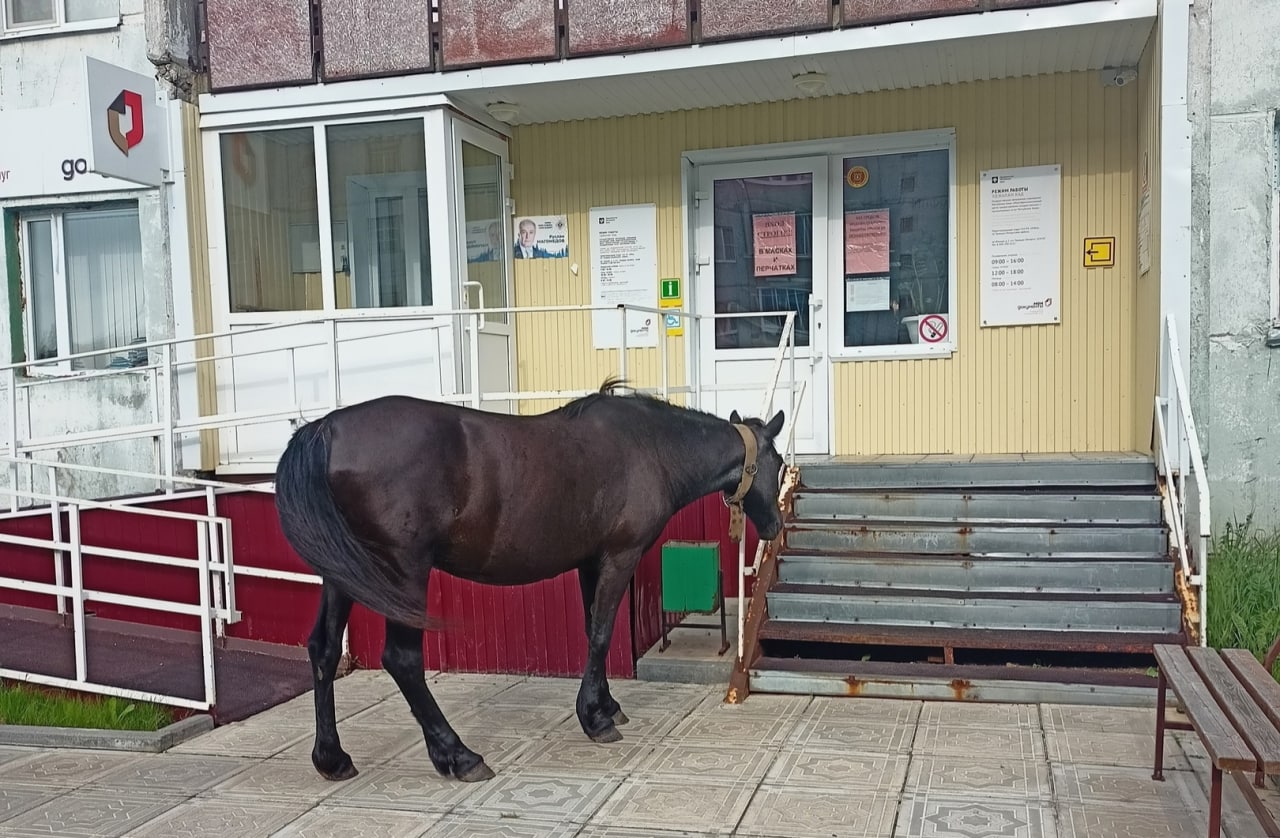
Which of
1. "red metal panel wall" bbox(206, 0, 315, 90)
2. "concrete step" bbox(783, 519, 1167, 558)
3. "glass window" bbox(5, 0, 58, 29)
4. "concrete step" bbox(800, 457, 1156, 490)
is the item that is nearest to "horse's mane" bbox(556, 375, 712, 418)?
"concrete step" bbox(783, 519, 1167, 558)

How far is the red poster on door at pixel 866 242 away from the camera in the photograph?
827cm

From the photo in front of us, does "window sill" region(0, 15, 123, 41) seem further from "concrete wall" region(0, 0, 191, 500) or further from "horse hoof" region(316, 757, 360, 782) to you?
"horse hoof" region(316, 757, 360, 782)

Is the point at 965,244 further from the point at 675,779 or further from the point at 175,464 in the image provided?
the point at 175,464

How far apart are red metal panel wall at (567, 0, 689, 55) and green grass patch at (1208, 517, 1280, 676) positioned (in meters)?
4.74

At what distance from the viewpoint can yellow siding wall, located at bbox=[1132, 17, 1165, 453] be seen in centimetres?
636

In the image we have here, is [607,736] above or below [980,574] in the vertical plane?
below

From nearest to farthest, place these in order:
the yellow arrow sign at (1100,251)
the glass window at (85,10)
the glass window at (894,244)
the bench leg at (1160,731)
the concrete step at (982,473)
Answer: the bench leg at (1160,731) < the concrete step at (982,473) < the yellow arrow sign at (1100,251) < the glass window at (894,244) < the glass window at (85,10)

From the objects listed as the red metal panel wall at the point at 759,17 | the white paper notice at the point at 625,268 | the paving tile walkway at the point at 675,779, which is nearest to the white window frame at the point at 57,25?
the white paper notice at the point at 625,268

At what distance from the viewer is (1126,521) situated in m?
6.11

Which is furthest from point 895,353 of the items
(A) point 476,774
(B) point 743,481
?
(A) point 476,774

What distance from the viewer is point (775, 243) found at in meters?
8.52

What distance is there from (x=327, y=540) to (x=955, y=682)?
10.7 feet

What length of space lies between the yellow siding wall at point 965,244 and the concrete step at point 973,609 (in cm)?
242

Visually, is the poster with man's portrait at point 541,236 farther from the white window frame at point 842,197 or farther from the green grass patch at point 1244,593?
the green grass patch at point 1244,593
